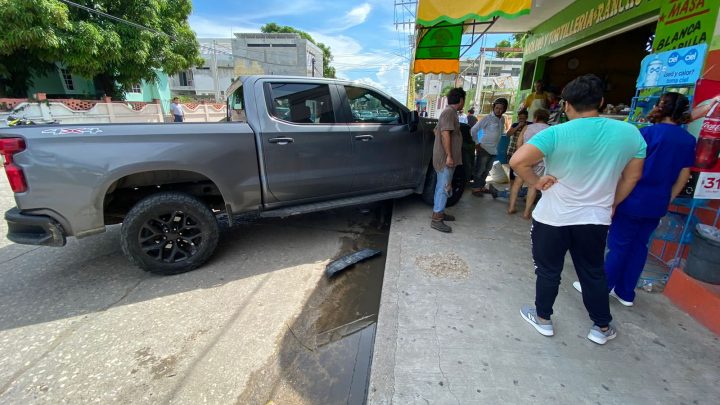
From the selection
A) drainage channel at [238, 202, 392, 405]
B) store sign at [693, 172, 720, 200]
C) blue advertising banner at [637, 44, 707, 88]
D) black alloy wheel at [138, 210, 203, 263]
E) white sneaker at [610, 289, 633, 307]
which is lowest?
drainage channel at [238, 202, 392, 405]

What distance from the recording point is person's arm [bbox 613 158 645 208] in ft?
6.40

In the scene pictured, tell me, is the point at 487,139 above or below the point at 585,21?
below

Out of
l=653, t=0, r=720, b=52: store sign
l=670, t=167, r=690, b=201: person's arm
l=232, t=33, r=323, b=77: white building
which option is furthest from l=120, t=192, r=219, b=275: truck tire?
l=232, t=33, r=323, b=77: white building

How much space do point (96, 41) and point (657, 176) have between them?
17.9 meters

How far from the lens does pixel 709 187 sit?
253 centimetres

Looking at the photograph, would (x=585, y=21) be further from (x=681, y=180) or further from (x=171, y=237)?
(x=171, y=237)

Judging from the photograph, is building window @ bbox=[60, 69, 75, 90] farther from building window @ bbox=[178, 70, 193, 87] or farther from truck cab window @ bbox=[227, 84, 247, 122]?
building window @ bbox=[178, 70, 193, 87]

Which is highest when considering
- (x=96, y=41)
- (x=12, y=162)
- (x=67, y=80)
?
(x=96, y=41)

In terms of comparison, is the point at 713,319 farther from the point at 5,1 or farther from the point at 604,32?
Result: the point at 5,1

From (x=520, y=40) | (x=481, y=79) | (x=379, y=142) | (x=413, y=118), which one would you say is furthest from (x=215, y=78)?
(x=379, y=142)

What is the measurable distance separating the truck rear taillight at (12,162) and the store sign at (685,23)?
574cm

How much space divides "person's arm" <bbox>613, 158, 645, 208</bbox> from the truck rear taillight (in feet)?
13.5

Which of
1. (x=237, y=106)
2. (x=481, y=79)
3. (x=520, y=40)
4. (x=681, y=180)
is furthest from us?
(x=520, y=40)

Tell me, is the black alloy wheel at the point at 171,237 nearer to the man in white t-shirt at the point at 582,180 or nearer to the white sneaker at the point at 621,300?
the man in white t-shirt at the point at 582,180
